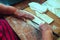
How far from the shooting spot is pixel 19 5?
1268mm

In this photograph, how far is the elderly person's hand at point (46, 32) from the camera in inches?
34.2

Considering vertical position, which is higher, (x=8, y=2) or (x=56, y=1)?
(x=56, y=1)

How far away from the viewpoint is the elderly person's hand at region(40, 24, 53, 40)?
870 mm

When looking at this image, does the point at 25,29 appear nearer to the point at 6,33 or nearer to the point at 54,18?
the point at 6,33

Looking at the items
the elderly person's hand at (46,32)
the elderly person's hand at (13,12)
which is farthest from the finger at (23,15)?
the elderly person's hand at (46,32)

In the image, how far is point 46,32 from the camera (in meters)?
0.90

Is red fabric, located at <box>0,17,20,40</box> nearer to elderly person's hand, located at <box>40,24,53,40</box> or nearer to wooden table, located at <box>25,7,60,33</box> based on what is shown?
elderly person's hand, located at <box>40,24,53,40</box>

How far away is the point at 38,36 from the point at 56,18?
253mm

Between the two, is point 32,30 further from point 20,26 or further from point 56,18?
point 56,18

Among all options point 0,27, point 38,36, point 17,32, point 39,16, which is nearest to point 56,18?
point 39,16

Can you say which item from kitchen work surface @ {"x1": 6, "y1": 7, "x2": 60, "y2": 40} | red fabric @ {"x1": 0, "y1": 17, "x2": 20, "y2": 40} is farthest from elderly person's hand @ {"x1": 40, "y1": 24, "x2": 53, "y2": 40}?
red fabric @ {"x1": 0, "y1": 17, "x2": 20, "y2": 40}

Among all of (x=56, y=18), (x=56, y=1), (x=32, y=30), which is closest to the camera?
(x=32, y=30)

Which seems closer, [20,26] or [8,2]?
[20,26]

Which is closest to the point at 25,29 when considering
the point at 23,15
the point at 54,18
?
the point at 23,15
